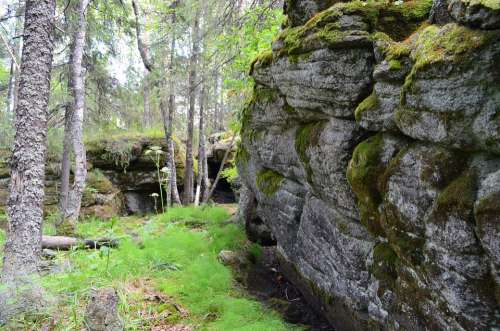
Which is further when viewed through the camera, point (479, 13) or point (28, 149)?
point (28, 149)

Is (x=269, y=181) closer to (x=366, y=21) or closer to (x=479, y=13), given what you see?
(x=366, y=21)

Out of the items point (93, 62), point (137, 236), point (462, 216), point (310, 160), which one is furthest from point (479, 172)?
point (93, 62)

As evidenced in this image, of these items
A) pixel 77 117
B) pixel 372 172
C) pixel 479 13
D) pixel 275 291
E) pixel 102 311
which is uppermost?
pixel 77 117

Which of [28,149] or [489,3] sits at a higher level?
[489,3]

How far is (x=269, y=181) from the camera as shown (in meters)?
7.50

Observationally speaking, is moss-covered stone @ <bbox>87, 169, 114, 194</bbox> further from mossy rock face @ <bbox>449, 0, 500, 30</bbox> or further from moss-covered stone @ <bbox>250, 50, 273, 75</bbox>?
mossy rock face @ <bbox>449, 0, 500, 30</bbox>

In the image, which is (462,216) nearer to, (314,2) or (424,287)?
(424,287)

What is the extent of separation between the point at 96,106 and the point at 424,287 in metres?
14.2

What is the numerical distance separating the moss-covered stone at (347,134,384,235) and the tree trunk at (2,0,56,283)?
187 inches

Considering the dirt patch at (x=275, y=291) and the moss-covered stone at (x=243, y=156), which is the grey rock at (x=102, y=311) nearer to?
the dirt patch at (x=275, y=291)

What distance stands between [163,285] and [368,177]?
14.8 feet

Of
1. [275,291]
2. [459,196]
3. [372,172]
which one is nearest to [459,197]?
[459,196]

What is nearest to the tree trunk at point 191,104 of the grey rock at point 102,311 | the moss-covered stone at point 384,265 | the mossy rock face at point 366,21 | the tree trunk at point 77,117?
the tree trunk at point 77,117

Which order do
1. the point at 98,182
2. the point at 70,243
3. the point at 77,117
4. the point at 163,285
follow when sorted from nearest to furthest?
the point at 163,285, the point at 70,243, the point at 77,117, the point at 98,182
